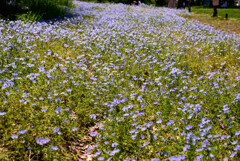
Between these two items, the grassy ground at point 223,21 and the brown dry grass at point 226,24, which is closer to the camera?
the brown dry grass at point 226,24

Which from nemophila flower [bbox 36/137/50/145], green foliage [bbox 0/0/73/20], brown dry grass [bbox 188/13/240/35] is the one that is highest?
green foliage [bbox 0/0/73/20]

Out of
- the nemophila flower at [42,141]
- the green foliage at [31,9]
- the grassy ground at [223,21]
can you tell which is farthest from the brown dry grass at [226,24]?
the nemophila flower at [42,141]

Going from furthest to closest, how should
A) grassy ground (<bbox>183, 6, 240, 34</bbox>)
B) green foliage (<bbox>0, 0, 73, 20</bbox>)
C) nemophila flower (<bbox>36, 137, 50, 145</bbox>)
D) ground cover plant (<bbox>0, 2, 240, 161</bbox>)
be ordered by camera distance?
grassy ground (<bbox>183, 6, 240, 34</bbox>)
green foliage (<bbox>0, 0, 73, 20</bbox>)
ground cover plant (<bbox>0, 2, 240, 161</bbox>)
nemophila flower (<bbox>36, 137, 50, 145</bbox>)

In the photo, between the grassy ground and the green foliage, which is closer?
the green foliage

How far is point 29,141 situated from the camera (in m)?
3.02

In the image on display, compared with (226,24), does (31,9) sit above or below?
above

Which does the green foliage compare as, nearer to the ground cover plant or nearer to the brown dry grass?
the ground cover plant

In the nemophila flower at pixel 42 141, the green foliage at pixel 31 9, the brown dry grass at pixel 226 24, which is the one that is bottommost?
the nemophila flower at pixel 42 141

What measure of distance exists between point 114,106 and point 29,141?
1.41m

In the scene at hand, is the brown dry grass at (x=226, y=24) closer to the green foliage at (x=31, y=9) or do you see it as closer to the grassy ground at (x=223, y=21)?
the grassy ground at (x=223, y=21)

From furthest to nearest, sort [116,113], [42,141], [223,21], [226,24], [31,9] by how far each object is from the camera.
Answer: [223,21] < [226,24] < [31,9] < [116,113] < [42,141]

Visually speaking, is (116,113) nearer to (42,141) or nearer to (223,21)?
(42,141)

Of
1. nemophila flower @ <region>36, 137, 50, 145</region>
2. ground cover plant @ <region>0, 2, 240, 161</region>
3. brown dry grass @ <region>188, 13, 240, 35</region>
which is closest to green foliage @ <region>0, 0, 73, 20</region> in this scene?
ground cover plant @ <region>0, 2, 240, 161</region>

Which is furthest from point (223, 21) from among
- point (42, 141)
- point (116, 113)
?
point (42, 141)
